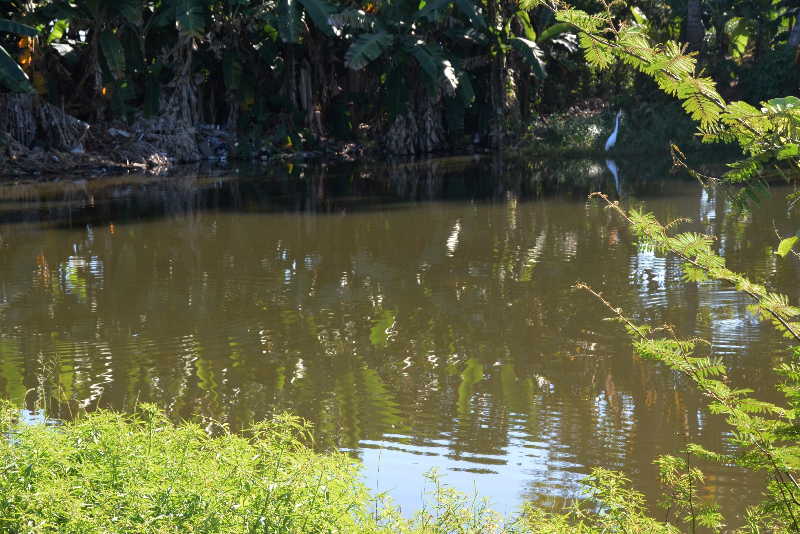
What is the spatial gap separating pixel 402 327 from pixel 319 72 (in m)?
17.4

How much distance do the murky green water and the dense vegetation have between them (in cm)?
708

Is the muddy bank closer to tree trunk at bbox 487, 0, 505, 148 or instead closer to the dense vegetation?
the dense vegetation

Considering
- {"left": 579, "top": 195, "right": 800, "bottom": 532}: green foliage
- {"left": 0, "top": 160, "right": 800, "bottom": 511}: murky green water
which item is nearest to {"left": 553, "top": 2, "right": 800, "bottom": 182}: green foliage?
{"left": 579, "top": 195, "right": 800, "bottom": 532}: green foliage

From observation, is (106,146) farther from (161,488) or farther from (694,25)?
(161,488)

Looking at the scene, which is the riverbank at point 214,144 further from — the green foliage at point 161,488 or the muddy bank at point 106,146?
the green foliage at point 161,488

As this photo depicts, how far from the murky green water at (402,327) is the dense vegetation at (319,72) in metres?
7.08

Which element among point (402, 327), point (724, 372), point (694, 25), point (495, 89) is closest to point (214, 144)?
point (495, 89)

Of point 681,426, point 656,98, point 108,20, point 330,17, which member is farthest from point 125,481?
point 656,98

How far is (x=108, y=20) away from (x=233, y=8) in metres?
2.80

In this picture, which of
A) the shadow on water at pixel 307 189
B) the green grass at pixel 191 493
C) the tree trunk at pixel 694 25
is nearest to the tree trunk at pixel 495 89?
the shadow on water at pixel 307 189

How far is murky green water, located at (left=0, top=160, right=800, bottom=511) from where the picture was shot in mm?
5070

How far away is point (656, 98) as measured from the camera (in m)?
23.7

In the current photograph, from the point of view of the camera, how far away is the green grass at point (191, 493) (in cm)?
303

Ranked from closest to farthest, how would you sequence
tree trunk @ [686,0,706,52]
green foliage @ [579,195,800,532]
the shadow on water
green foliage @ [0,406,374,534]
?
green foliage @ [579,195,800,532], green foliage @ [0,406,374,534], the shadow on water, tree trunk @ [686,0,706,52]
